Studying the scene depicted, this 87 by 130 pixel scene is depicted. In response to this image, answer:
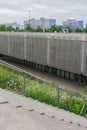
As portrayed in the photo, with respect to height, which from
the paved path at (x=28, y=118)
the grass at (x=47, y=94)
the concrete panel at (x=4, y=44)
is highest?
the paved path at (x=28, y=118)

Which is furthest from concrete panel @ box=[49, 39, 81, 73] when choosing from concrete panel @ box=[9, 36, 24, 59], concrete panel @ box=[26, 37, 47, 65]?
concrete panel @ box=[9, 36, 24, 59]

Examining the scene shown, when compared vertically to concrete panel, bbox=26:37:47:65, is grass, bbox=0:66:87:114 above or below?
above

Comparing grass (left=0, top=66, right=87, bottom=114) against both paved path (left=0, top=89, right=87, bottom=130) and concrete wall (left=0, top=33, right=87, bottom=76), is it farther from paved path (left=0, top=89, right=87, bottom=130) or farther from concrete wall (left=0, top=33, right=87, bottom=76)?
concrete wall (left=0, top=33, right=87, bottom=76)

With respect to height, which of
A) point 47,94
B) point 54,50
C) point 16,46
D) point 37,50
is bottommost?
point 16,46

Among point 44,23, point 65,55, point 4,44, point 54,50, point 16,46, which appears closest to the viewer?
point 65,55

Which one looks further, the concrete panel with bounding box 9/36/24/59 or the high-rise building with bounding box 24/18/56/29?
the high-rise building with bounding box 24/18/56/29

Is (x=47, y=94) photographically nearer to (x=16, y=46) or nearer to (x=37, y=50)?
(x=37, y=50)

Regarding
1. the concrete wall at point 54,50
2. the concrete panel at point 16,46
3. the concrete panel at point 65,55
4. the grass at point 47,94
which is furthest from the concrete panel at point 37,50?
the grass at point 47,94

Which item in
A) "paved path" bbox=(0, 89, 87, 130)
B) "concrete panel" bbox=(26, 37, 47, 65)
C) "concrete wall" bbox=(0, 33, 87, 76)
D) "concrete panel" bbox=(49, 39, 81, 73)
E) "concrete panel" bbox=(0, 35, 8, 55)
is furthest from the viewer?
"concrete panel" bbox=(0, 35, 8, 55)

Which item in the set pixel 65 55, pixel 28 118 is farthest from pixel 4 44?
pixel 28 118

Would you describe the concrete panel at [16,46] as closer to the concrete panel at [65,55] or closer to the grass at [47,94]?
the concrete panel at [65,55]

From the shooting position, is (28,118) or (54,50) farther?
(54,50)

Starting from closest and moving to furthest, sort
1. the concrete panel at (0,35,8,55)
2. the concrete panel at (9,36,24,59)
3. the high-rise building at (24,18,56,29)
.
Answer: the concrete panel at (9,36,24,59), the concrete panel at (0,35,8,55), the high-rise building at (24,18,56,29)

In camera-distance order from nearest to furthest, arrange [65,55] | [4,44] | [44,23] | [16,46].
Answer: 1. [65,55]
2. [16,46]
3. [4,44]
4. [44,23]
